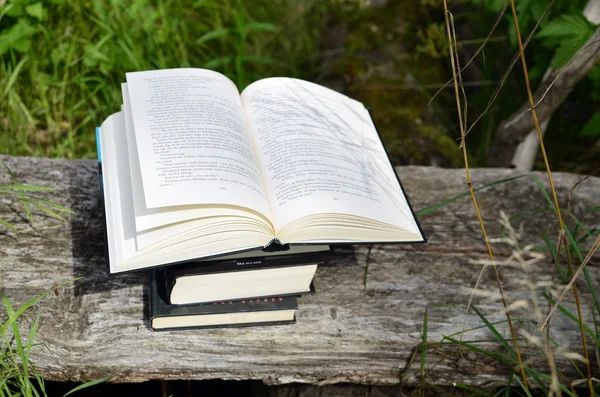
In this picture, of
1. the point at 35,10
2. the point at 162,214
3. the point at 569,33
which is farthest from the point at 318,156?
the point at 35,10

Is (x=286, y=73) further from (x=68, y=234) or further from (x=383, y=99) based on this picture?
(x=68, y=234)

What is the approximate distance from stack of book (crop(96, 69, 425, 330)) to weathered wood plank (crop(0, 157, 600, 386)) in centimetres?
7

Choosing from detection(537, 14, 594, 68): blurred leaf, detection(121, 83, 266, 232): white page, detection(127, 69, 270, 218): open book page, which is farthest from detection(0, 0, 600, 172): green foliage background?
detection(121, 83, 266, 232): white page

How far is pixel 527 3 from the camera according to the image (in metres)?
2.05

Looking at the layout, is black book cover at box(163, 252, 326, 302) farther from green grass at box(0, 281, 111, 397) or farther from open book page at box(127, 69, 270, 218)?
green grass at box(0, 281, 111, 397)

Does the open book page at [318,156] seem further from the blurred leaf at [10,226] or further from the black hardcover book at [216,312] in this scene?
the blurred leaf at [10,226]

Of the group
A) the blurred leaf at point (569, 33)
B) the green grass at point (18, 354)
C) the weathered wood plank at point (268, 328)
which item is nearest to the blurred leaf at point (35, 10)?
the weathered wood plank at point (268, 328)

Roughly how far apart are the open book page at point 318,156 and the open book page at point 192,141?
0.14 ft

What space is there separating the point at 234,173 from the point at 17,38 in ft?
5.35

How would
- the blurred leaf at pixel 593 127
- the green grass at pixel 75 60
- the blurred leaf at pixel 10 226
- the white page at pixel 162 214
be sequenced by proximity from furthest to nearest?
the green grass at pixel 75 60 → the blurred leaf at pixel 593 127 → the blurred leaf at pixel 10 226 → the white page at pixel 162 214

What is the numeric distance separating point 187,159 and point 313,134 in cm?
35

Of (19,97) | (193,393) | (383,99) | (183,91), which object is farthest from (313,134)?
(19,97)

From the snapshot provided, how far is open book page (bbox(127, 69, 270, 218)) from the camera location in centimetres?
125

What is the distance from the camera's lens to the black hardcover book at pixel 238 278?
1.34 metres
